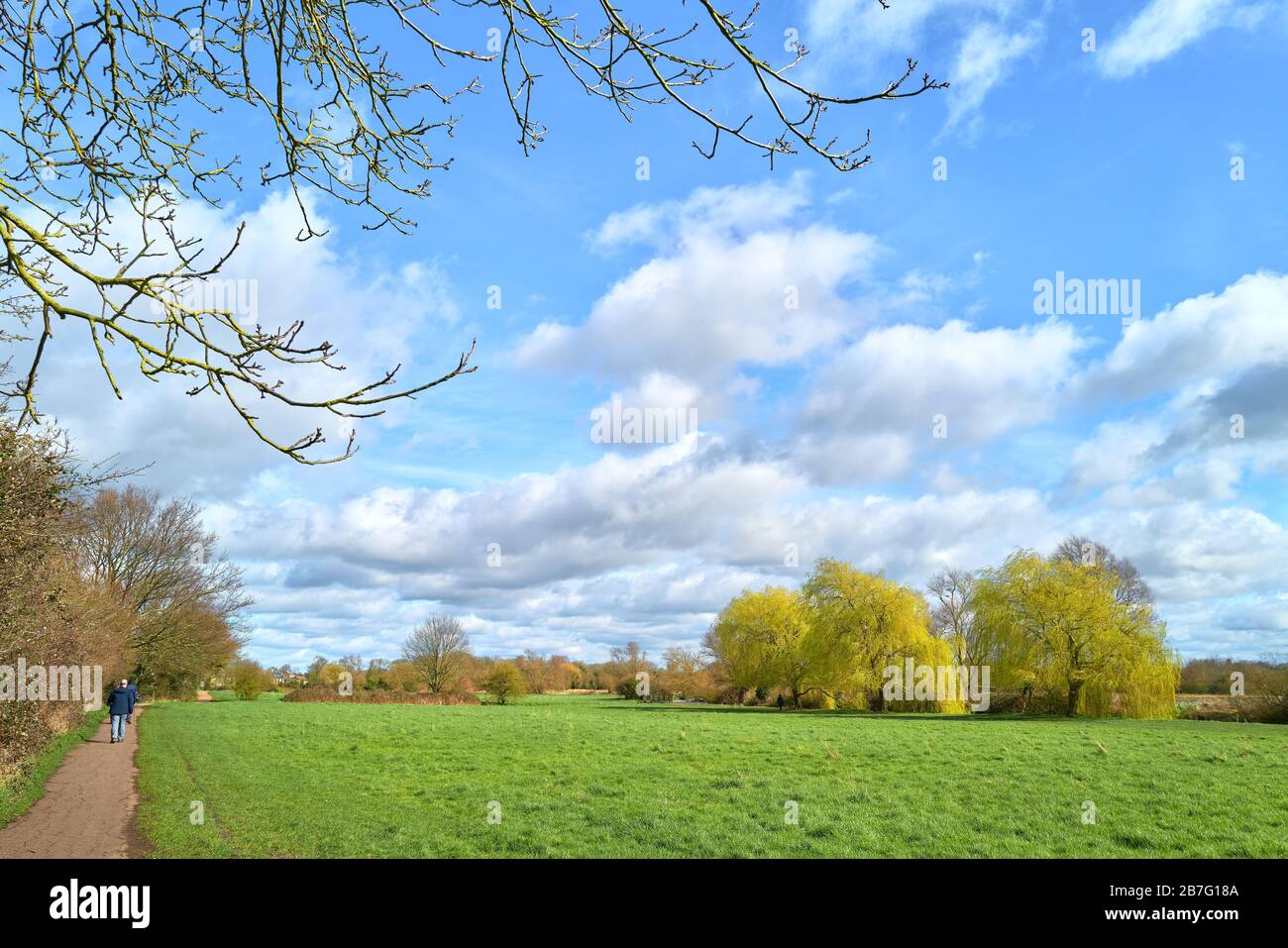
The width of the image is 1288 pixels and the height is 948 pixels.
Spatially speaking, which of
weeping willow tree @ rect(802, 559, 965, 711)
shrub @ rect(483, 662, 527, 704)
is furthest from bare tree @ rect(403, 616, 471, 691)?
weeping willow tree @ rect(802, 559, 965, 711)

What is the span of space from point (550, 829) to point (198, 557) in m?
34.4

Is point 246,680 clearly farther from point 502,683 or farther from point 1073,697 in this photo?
point 1073,697

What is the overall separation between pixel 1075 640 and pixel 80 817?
36.8m

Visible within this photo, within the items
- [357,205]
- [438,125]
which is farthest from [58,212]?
[438,125]

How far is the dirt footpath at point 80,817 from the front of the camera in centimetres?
846

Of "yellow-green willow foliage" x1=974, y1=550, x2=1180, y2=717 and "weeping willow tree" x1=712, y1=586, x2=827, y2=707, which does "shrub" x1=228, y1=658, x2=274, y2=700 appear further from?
"yellow-green willow foliage" x1=974, y1=550, x2=1180, y2=717

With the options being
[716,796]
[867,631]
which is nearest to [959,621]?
[867,631]

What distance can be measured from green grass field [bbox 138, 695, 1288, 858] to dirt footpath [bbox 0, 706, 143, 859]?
38 cm

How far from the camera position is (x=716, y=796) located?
37.2ft

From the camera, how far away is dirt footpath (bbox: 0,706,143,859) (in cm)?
846

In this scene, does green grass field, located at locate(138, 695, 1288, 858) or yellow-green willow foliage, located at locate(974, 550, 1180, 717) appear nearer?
green grass field, located at locate(138, 695, 1288, 858)

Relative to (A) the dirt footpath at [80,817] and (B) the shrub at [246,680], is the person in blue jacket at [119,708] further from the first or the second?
(B) the shrub at [246,680]
